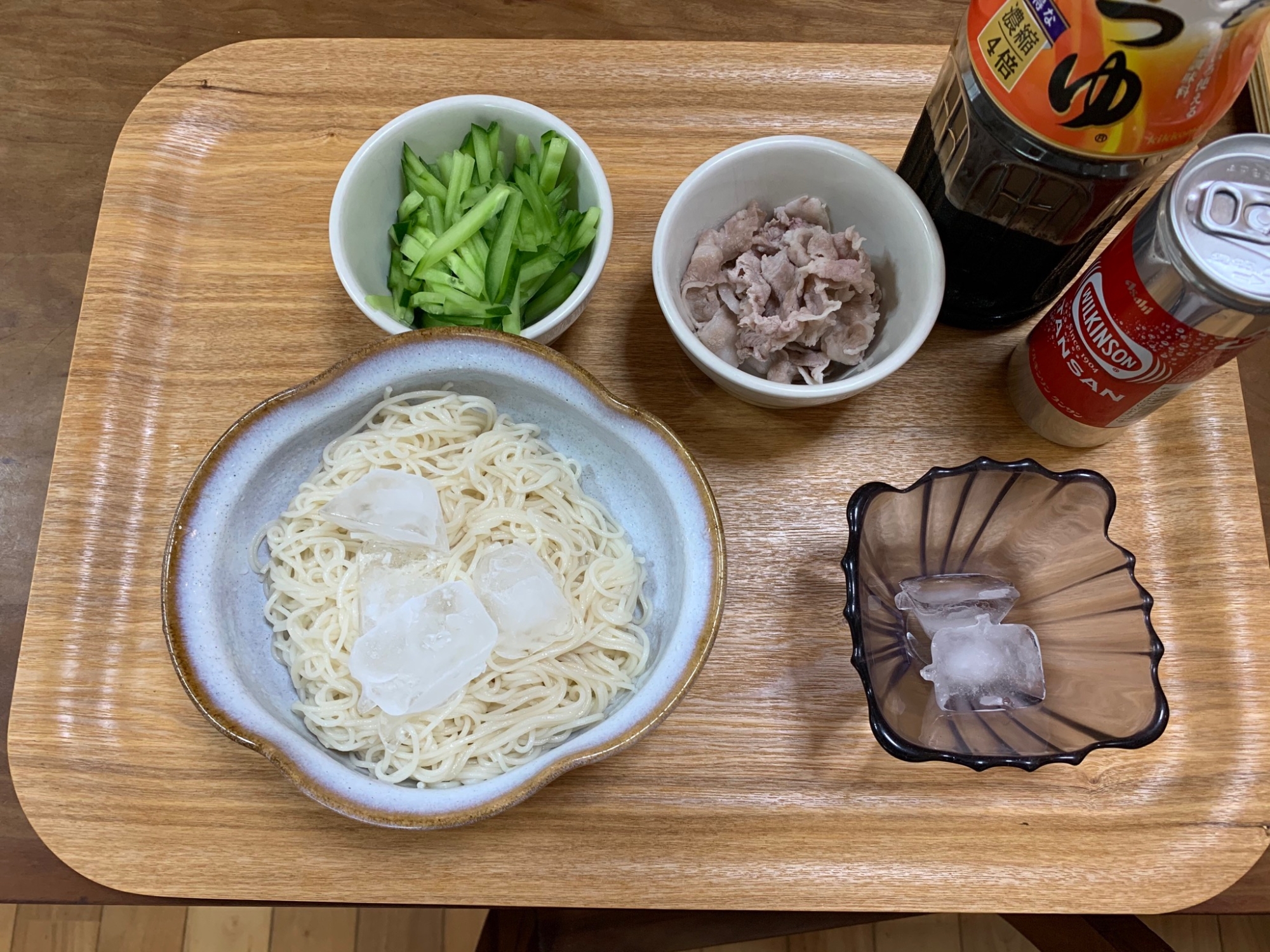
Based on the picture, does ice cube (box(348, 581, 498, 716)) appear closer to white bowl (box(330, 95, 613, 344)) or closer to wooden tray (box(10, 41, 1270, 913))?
wooden tray (box(10, 41, 1270, 913))

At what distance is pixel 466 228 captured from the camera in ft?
4.05

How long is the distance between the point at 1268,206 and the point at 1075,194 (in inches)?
7.3

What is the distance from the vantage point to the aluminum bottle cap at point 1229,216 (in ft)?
2.97

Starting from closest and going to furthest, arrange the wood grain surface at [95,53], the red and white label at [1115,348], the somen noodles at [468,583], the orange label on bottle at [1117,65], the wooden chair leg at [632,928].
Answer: the orange label on bottle at [1117,65], the red and white label at [1115,348], the somen noodles at [468,583], the wooden chair leg at [632,928], the wood grain surface at [95,53]

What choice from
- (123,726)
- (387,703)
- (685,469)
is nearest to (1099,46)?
(685,469)

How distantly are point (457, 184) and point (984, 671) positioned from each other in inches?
38.4

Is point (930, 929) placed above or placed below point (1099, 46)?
below

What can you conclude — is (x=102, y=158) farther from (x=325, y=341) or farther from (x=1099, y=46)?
(x=1099, y=46)

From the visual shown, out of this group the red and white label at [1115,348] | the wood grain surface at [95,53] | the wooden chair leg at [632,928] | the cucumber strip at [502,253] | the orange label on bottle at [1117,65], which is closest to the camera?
the orange label on bottle at [1117,65]

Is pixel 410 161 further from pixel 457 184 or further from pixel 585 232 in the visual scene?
pixel 585 232

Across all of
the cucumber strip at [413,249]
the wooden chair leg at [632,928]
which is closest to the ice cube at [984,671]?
the wooden chair leg at [632,928]

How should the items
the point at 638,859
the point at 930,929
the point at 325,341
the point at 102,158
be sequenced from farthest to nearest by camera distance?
the point at 930,929
the point at 102,158
the point at 325,341
the point at 638,859

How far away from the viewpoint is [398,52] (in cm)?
145

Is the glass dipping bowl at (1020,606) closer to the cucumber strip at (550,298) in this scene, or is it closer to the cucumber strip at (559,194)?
the cucumber strip at (550,298)
